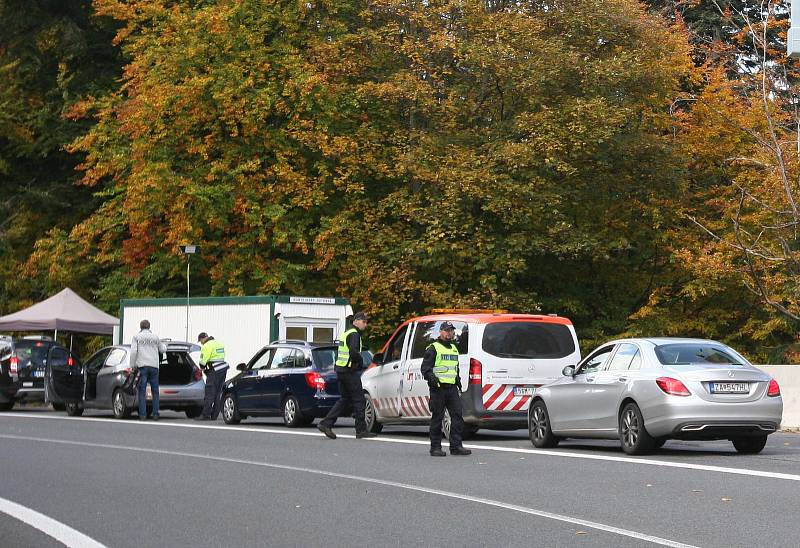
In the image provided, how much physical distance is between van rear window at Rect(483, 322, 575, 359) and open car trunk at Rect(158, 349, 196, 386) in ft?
35.8

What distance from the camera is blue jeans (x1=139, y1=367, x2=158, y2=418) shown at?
28562 millimetres

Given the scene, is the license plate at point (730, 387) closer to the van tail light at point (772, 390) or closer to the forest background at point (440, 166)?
the van tail light at point (772, 390)

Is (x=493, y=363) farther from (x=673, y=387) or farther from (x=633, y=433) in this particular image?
(x=673, y=387)

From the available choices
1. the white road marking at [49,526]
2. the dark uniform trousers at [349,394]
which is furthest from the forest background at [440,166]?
the white road marking at [49,526]

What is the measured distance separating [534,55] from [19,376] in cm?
1617

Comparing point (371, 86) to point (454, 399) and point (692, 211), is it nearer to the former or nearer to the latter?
point (692, 211)

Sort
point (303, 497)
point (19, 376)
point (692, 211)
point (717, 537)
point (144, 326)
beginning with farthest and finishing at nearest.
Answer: point (692, 211) → point (19, 376) → point (144, 326) → point (303, 497) → point (717, 537)

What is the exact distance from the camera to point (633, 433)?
17797 mm

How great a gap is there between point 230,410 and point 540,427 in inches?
379

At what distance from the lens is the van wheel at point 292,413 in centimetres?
2612

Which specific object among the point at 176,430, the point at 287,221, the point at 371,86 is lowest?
the point at 176,430

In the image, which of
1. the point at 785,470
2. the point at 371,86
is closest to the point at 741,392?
the point at 785,470

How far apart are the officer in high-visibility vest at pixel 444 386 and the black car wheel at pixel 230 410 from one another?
987cm

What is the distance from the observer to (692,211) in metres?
Answer: 45.1
